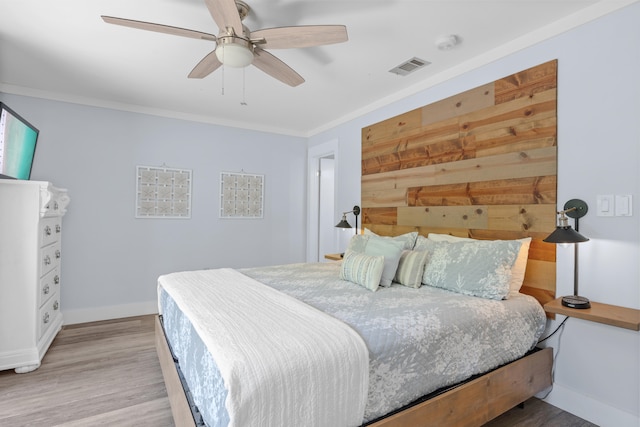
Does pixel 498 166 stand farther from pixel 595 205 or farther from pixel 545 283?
pixel 545 283

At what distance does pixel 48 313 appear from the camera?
290 centimetres

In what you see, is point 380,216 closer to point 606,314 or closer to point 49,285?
point 606,314

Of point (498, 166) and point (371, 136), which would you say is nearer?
point (498, 166)

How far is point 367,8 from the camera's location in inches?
79.4

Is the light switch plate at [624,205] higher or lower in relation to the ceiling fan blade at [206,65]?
lower

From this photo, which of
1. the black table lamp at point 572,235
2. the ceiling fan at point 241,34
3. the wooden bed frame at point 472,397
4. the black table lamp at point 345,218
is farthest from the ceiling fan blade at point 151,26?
the black table lamp at point 345,218

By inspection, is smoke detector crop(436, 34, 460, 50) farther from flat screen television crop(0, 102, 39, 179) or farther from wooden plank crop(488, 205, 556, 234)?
flat screen television crop(0, 102, 39, 179)

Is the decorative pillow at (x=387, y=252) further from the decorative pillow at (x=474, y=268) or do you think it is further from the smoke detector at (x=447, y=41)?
the smoke detector at (x=447, y=41)

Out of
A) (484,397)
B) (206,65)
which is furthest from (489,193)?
(206,65)

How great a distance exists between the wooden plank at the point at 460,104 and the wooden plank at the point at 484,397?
187 cm

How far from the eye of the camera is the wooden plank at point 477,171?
2.23 meters

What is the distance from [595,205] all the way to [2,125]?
13.5 ft

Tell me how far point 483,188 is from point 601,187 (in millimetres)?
748

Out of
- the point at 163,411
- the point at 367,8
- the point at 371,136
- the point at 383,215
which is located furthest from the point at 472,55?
the point at 163,411
